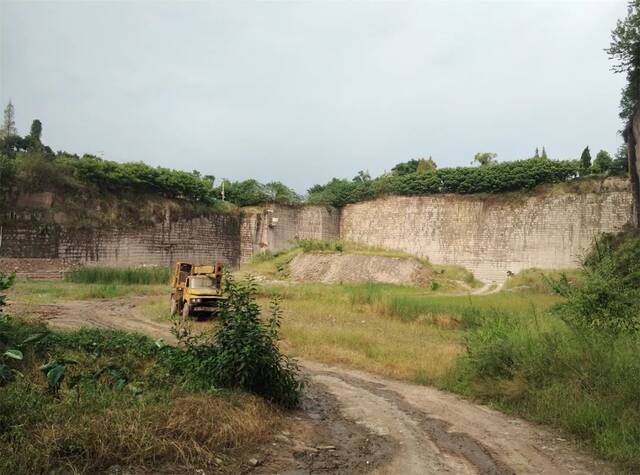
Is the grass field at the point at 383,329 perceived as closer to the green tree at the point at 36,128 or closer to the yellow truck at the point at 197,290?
the yellow truck at the point at 197,290

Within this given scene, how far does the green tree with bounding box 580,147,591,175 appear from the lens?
31703 millimetres

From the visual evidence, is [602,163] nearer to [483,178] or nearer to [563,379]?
[483,178]

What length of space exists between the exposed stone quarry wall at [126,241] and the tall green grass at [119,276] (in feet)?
6.76

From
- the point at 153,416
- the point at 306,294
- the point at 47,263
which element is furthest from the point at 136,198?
the point at 153,416

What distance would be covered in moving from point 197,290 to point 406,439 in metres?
10.2

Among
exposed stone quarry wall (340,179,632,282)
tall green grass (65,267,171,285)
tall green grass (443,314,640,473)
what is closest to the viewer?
tall green grass (443,314,640,473)

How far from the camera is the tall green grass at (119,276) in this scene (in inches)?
999

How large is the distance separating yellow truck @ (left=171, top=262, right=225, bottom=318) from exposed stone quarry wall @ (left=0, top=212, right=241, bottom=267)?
1395 cm

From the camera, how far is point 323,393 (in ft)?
26.0

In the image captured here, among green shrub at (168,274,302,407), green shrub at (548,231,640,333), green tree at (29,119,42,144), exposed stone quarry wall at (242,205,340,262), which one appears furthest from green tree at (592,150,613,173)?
green tree at (29,119,42,144)

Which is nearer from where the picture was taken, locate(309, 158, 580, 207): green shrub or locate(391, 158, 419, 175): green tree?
locate(309, 158, 580, 207): green shrub

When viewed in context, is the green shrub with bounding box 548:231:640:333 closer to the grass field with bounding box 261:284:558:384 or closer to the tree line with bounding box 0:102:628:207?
the grass field with bounding box 261:284:558:384

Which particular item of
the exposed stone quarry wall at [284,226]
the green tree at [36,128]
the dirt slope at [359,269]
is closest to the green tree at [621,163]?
the dirt slope at [359,269]

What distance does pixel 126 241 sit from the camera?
30.0 m
